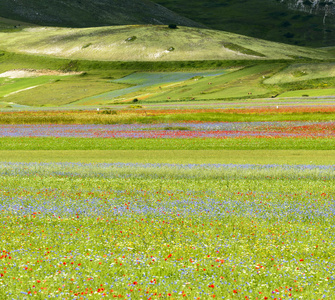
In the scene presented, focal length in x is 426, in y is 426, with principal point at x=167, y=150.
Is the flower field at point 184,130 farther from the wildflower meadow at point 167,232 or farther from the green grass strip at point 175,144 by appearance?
the wildflower meadow at point 167,232

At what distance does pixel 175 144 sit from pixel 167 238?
29677 mm

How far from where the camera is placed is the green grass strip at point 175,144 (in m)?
41.7

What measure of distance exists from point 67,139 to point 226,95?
2895 inches

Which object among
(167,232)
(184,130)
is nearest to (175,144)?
(184,130)

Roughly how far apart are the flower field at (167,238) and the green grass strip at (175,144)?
16.4 m

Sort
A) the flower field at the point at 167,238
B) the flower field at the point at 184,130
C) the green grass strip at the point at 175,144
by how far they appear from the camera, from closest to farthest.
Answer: the flower field at the point at 167,238
the green grass strip at the point at 175,144
the flower field at the point at 184,130

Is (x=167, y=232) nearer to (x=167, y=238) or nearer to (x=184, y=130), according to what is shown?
(x=167, y=238)

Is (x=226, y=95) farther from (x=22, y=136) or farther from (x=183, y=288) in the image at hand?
(x=183, y=288)

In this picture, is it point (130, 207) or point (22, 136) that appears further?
point (22, 136)

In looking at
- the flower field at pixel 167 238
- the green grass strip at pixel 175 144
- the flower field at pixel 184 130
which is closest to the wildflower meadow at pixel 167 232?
the flower field at pixel 167 238

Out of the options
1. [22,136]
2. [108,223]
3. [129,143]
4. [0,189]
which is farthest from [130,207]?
[22,136]

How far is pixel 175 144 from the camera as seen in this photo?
4378cm

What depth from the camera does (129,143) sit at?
4497 cm

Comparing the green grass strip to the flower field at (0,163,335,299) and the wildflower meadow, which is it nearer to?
the wildflower meadow
